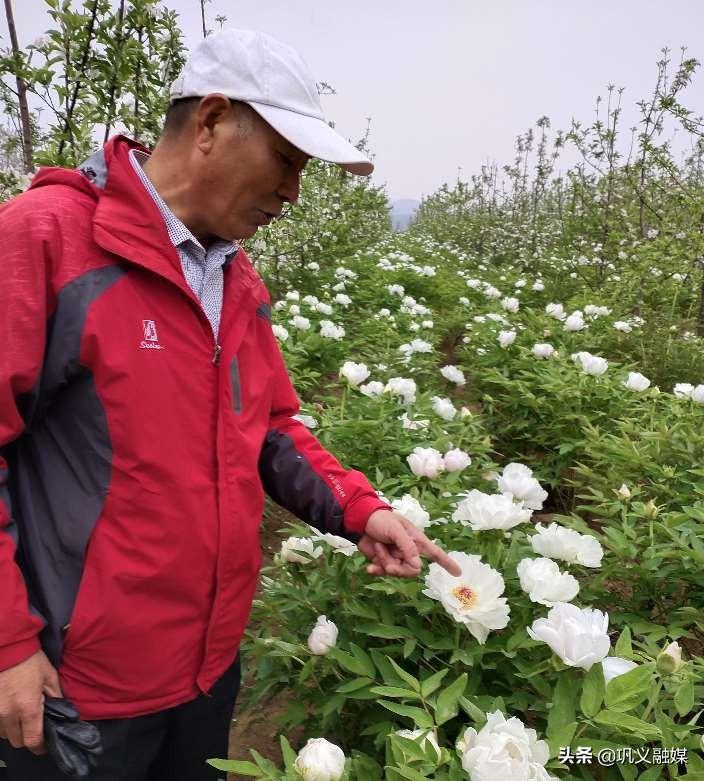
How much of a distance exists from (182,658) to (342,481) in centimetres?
51

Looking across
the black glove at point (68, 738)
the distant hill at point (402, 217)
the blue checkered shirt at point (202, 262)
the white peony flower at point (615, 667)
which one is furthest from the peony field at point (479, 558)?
the distant hill at point (402, 217)

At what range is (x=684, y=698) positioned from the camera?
3.45 feet

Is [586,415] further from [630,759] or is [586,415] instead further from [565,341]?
[630,759]

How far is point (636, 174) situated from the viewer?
7441 millimetres

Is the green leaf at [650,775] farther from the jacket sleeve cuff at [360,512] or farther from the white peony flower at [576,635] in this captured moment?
the jacket sleeve cuff at [360,512]

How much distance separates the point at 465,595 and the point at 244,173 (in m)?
0.93

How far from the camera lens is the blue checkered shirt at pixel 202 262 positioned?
110cm

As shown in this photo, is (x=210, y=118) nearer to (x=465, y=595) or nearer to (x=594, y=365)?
(x=465, y=595)

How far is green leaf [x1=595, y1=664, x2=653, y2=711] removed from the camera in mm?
960

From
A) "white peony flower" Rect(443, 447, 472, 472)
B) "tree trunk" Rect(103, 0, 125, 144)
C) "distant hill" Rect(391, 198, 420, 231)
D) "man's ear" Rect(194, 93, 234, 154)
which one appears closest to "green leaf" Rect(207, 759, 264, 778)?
"man's ear" Rect(194, 93, 234, 154)

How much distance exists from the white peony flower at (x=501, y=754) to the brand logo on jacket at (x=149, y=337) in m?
0.83

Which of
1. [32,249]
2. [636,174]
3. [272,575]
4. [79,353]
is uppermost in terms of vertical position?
[636,174]

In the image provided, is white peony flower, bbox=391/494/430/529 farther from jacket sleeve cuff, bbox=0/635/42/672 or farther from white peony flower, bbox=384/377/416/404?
white peony flower, bbox=384/377/416/404

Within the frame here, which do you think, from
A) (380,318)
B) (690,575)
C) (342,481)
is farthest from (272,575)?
(380,318)
